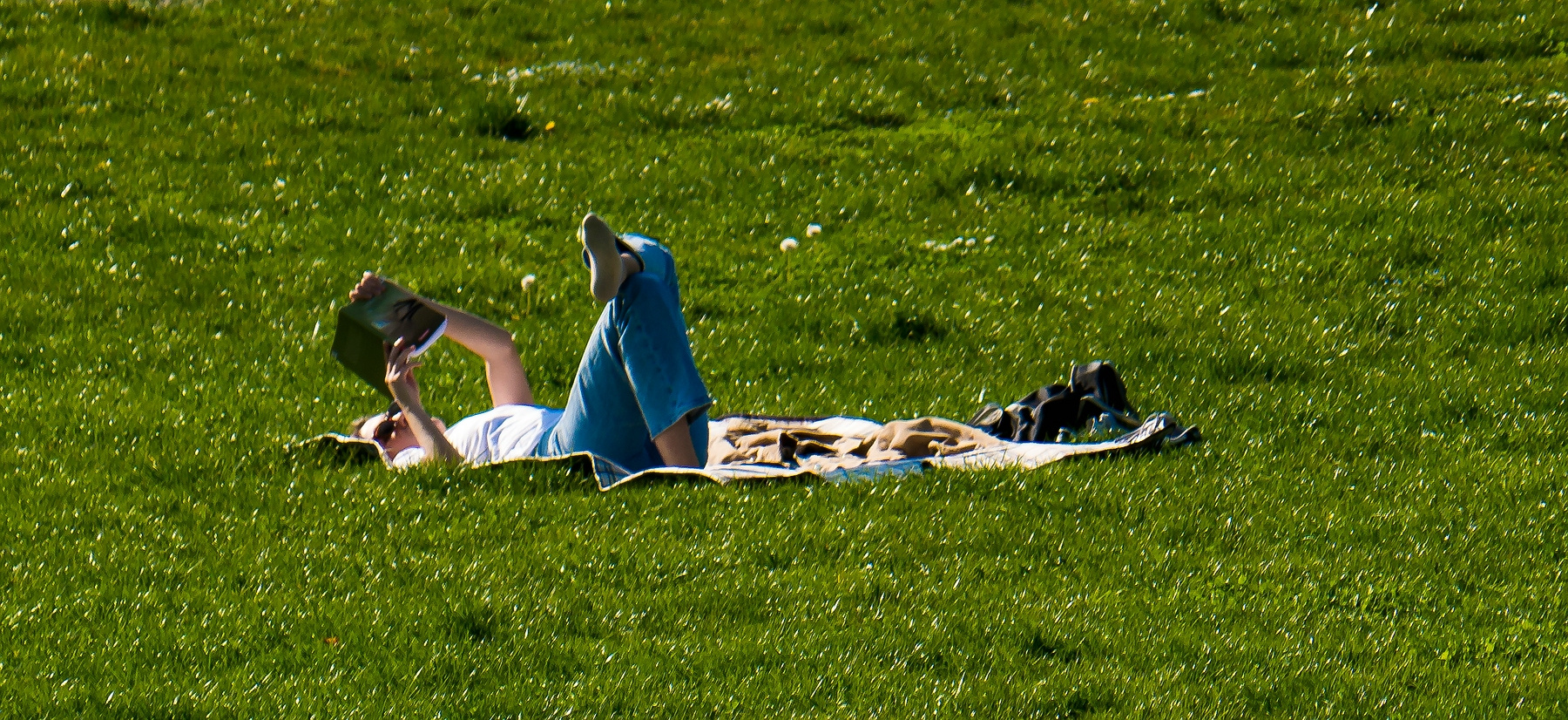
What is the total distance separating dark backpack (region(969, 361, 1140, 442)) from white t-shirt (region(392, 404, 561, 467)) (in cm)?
223

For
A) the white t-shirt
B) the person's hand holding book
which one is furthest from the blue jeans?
the person's hand holding book

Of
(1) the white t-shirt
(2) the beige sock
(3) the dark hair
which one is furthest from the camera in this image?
(3) the dark hair

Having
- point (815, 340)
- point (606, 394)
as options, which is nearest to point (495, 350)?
point (606, 394)

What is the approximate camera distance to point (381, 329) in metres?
6.88

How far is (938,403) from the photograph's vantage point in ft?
27.3

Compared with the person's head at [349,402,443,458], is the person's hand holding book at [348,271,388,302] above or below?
above

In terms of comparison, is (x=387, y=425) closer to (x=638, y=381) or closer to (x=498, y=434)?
(x=498, y=434)

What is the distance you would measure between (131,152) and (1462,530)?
10397 mm

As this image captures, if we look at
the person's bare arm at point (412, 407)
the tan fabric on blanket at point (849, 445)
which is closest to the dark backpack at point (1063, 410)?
the tan fabric on blanket at point (849, 445)

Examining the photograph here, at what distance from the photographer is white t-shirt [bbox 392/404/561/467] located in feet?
23.3

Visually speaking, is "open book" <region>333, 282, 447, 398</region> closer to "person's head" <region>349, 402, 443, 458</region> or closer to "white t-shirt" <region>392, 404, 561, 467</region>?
"person's head" <region>349, 402, 443, 458</region>

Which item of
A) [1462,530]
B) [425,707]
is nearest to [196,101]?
[425,707]

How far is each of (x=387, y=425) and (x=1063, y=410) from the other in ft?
11.0

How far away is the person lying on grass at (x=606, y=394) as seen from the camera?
649 centimetres
